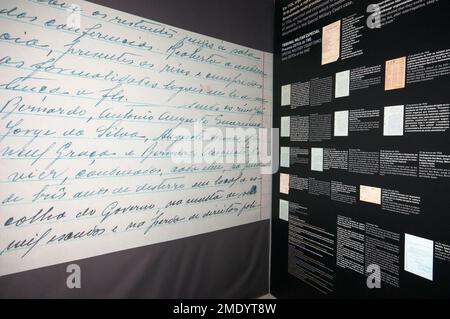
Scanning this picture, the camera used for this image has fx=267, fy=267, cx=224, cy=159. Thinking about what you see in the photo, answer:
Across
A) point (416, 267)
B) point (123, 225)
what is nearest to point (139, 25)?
point (123, 225)

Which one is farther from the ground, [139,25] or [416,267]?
[139,25]

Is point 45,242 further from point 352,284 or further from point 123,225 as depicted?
point 352,284

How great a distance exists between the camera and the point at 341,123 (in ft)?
3.80

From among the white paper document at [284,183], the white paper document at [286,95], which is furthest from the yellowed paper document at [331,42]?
the white paper document at [284,183]

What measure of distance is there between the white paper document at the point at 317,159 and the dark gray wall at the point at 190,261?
479mm

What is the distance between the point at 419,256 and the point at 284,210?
66 centimetres

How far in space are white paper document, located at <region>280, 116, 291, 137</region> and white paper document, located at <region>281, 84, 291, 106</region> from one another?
81 millimetres

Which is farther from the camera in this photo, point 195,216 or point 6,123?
point 195,216

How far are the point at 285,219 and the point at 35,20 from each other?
54.7 inches

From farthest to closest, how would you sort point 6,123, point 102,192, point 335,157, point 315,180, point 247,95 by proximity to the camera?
point 247,95
point 315,180
point 335,157
point 102,192
point 6,123

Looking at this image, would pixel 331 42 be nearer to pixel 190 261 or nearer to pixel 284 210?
pixel 284 210

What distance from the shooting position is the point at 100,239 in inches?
41.4

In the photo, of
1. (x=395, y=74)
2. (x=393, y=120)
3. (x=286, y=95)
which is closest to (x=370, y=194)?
(x=393, y=120)

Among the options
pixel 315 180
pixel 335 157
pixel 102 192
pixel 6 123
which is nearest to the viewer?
pixel 6 123
